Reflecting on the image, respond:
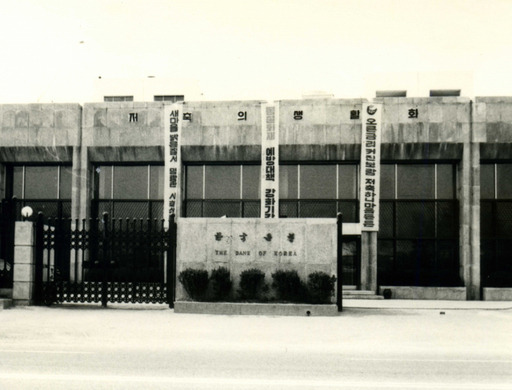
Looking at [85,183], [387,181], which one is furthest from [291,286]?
[85,183]

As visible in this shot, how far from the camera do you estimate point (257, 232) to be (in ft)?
61.4

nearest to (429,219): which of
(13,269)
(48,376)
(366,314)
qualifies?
(366,314)

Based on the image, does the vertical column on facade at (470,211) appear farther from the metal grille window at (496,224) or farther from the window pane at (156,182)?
the window pane at (156,182)

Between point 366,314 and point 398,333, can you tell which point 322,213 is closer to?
point 366,314

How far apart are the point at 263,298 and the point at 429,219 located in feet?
39.4

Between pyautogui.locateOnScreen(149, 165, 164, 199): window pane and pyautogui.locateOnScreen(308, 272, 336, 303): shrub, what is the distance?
41.4 ft

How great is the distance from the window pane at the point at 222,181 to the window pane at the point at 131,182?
2.89 m

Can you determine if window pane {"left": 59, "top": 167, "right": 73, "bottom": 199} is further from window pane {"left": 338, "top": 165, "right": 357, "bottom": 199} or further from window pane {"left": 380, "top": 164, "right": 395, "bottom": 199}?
window pane {"left": 380, "top": 164, "right": 395, "bottom": 199}

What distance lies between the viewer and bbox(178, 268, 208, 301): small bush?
18.3 meters

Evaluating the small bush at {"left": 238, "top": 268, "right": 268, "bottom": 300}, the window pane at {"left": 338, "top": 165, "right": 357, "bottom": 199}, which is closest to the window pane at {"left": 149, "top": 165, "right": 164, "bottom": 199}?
the window pane at {"left": 338, "top": 165, "right": 357, "bottom": 199}

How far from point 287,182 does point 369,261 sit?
4.98 m

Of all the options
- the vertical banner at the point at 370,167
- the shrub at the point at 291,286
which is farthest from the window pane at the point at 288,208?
the shrub at the point at 291,286

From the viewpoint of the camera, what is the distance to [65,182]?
2934 centimetres

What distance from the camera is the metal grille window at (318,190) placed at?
28.0m
